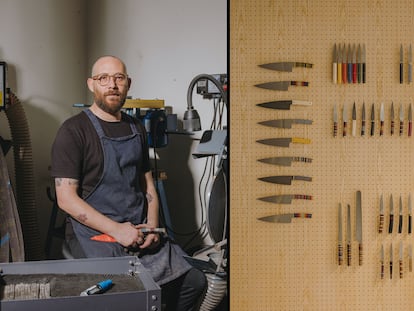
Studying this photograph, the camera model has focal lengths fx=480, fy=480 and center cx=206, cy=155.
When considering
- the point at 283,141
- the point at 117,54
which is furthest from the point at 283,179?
the point at 117,54

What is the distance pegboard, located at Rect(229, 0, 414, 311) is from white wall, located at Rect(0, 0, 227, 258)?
1.38 metres

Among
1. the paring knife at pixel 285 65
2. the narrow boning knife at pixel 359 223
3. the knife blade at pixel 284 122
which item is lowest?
the narrow boning knife at pixel 359 223

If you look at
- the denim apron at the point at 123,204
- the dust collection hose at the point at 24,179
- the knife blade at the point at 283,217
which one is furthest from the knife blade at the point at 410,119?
the dust collection hose at the point at 24,179

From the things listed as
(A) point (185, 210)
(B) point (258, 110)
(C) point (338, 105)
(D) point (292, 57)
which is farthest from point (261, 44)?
(A) point (185, 210)

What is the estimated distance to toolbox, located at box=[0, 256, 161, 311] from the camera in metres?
1.32

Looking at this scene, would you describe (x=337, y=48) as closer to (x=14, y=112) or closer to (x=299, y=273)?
(x=299, y=273)

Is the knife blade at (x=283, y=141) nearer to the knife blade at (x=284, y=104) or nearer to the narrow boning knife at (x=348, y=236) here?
the knife blade at (x=284, y=104)

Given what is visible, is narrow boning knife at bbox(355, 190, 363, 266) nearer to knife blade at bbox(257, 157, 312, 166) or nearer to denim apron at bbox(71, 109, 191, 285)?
knife blade at bbox(257, 157, 312, 166)

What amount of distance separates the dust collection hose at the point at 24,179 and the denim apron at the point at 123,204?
0.78m

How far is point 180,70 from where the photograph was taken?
358 cm

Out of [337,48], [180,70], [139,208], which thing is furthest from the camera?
[180,70]

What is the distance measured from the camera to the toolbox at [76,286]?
1.32 metres

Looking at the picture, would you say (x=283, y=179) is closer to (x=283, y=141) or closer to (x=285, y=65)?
(x=283, y=141)

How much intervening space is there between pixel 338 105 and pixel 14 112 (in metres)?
1.87
